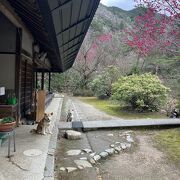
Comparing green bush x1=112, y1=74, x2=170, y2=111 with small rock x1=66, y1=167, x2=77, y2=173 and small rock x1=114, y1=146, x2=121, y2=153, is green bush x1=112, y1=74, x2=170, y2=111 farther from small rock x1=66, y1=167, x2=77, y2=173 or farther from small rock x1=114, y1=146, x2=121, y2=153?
small rock x1=66, y1=167, x2=77, y2=173

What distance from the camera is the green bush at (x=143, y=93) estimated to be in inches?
480

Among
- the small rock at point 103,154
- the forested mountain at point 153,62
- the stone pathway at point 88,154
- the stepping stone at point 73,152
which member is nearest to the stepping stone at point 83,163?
the stone pathway at point 88,154

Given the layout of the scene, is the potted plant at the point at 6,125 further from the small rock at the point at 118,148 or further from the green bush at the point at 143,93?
the green bush at the point at 143,93

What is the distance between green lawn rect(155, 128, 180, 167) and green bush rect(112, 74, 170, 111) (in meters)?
4.35

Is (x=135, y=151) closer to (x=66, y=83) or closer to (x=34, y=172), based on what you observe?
(x=34, y=172)

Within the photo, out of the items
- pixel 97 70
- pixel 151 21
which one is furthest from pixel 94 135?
pixel 97 70

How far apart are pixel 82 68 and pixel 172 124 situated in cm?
1892

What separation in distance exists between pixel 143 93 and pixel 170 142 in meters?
5.79

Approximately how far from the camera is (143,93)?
A: 39.9ft

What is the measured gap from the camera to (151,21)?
677 cm

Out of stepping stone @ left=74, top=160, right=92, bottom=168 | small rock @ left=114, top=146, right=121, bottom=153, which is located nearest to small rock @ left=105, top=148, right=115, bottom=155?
small rock @ left=114, top=146, right=121, bottom=153

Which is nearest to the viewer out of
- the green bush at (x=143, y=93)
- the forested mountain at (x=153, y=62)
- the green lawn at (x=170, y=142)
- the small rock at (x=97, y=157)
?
the small rock at (x=97, y=157)

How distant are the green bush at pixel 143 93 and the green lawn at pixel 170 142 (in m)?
4.35

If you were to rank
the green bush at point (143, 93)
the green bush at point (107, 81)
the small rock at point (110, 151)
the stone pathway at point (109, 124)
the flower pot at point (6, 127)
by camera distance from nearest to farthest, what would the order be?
the flower pot at point (6, 127) → the small rock at point (110, 151) → the stone pathway at point (109, 124) → the green bush at point (143, 93) → the green bush at point (107, 81)
